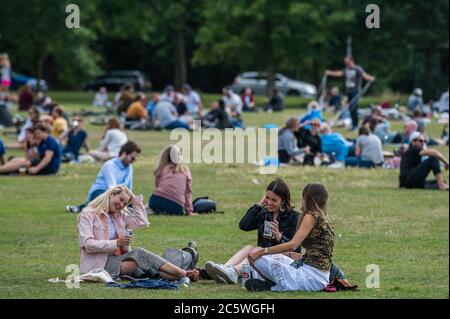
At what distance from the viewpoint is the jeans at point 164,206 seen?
18672 millimetres

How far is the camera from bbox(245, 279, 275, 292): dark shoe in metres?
12.5

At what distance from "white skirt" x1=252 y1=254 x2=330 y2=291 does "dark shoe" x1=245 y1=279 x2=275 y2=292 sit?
0.06 m

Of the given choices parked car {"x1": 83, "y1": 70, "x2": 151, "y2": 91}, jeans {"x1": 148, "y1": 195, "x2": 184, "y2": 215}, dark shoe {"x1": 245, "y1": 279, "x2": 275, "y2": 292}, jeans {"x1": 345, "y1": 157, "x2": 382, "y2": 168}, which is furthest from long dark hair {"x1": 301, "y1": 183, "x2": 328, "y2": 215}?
parked car {"x1": 83, "y1": 70, "x2": 151, "y2": 91}

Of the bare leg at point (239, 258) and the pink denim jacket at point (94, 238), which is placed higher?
the pink denim jacket at point (94, 238)

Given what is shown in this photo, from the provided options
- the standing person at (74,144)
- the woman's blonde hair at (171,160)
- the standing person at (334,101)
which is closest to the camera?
the woman's blonde hair at (171,160)

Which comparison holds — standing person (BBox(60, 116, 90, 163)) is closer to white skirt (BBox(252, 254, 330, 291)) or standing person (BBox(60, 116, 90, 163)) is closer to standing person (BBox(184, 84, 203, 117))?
white skirt (BBox(252, 254, 330, 291))

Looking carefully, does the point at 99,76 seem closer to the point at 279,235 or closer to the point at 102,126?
the point at 102,126

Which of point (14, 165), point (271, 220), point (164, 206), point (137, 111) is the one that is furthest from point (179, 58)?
point (271, 220)

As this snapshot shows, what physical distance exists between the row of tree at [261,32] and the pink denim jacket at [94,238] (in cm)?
4684

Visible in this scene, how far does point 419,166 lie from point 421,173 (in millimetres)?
149

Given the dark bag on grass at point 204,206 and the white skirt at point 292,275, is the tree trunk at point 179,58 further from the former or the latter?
the white skirt at point 292,275

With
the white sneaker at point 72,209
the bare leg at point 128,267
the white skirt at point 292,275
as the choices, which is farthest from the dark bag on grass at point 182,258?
the white sneaker at point 72,209
